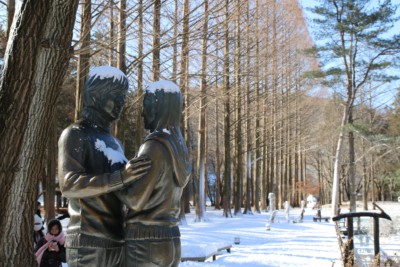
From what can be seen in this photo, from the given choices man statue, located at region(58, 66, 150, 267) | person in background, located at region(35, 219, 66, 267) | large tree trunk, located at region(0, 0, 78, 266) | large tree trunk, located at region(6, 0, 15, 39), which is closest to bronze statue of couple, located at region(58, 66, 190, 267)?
man statue, located at region(58, 66, 150, 267)

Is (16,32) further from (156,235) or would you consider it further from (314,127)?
(314,127)

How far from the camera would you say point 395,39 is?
21125 mm

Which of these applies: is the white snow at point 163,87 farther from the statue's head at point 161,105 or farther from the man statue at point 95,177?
the man statue at point 95,177

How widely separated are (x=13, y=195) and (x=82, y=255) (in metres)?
2.67

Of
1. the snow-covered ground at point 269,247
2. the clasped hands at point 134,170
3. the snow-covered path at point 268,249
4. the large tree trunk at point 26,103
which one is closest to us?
the clasped hands at point 134,170

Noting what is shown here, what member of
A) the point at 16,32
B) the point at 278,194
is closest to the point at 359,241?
the point at 16,32

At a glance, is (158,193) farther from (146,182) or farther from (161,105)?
(161,105)

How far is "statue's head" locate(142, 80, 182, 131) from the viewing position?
83.3 inches

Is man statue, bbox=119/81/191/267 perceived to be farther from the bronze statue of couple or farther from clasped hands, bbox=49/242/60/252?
clasped hands, bbox=49/242/60/252

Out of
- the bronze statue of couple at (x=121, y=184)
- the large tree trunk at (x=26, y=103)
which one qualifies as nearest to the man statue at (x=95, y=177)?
the bronze statue of couple at (x=121, y=184)

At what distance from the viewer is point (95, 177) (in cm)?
195

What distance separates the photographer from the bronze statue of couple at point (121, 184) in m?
1.95

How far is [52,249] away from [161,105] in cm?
412

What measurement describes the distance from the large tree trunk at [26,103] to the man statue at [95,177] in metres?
2.25
